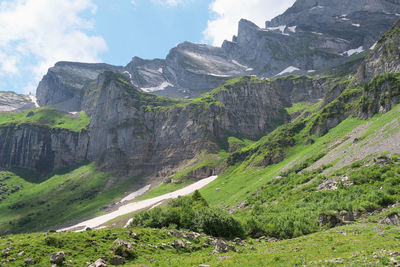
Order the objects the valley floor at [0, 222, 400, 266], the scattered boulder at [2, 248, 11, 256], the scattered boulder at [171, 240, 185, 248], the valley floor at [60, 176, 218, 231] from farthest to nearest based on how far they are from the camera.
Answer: the valley floor at [60, 176, 218, 231] < the scattered boulder at [171, 240, 185, 248] < the scattered boulder at [2, 248, 11, 256] < the valley floor at [0, 222, 400, 266]

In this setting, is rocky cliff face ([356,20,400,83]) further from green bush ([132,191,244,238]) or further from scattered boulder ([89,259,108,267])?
scattered boulder ([89,259,108,267])

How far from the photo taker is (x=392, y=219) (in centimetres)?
2991

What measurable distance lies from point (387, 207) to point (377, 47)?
14867cm

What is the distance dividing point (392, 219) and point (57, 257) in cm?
3795

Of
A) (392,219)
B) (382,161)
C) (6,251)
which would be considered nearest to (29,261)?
(6,251)

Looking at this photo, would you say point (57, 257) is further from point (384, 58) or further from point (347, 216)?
point (384, 58)

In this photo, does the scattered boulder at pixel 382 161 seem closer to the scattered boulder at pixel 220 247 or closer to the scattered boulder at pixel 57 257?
the scattered boulder at pixel 220 247

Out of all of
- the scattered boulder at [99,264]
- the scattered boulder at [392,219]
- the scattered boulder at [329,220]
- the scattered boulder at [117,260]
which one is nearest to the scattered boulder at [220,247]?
the scattered boulder at [117,260]

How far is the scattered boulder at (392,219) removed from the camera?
29269 mm

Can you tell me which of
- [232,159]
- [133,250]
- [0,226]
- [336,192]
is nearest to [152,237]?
[133,250]

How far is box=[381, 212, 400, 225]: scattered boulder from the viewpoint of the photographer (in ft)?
96.0

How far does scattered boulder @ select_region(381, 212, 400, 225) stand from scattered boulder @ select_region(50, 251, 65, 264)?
37.0m

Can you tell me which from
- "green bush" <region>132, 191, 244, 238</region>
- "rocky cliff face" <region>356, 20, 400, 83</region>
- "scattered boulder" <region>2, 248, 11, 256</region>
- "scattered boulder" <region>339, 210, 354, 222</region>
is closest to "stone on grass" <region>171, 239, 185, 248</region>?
"green bush" <region>132, 191, 244, 238</region>

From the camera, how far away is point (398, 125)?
67.1 meters
